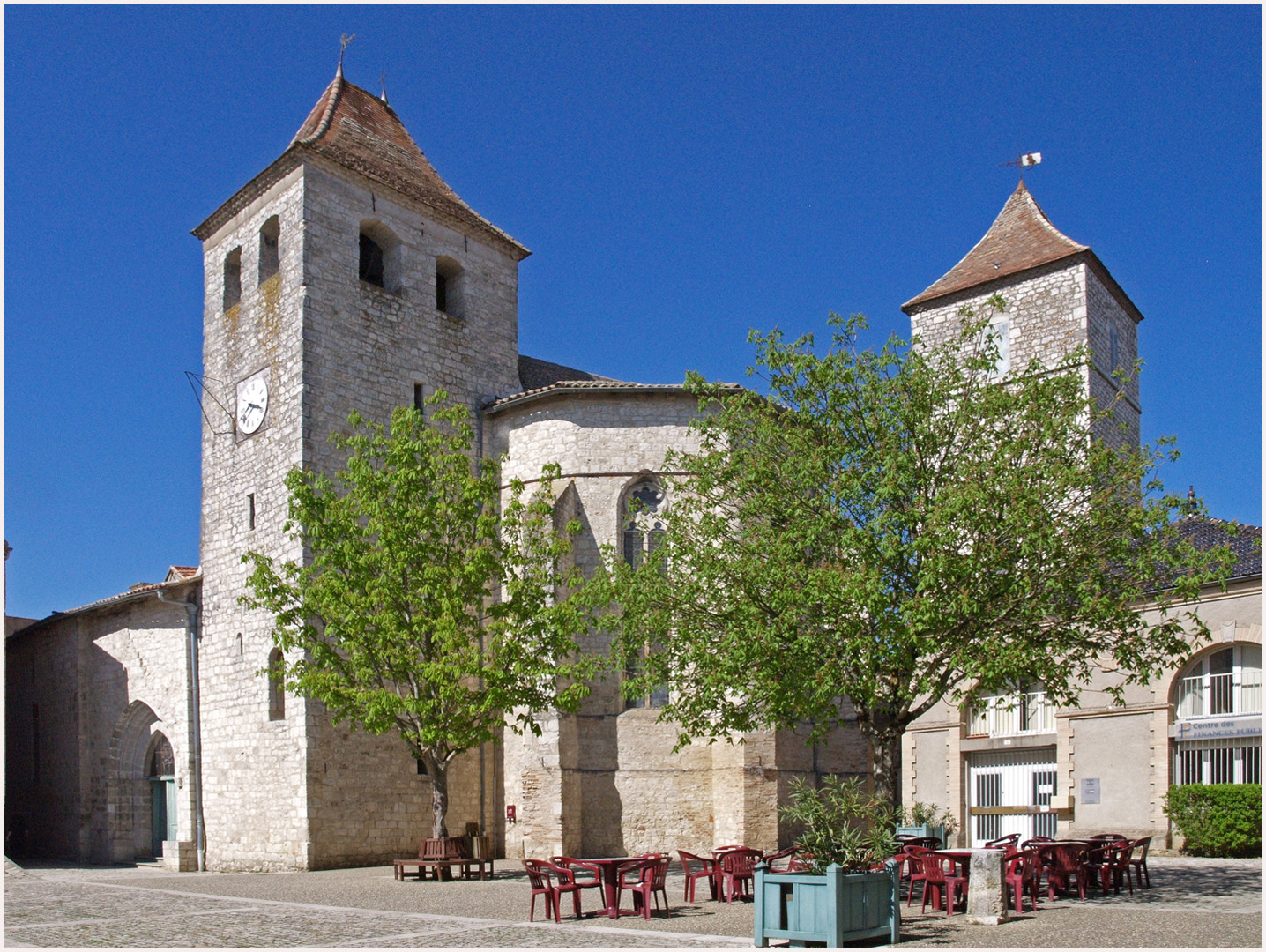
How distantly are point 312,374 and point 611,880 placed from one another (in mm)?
12617

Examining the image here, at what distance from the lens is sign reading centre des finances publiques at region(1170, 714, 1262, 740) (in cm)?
1992

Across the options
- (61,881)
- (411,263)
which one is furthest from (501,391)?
(61,881)

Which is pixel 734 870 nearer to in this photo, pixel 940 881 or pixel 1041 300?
pixel 940 881

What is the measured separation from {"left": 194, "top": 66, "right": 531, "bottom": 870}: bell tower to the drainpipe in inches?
11.2

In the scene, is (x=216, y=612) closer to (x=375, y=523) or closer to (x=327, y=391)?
(x=327, y=391)

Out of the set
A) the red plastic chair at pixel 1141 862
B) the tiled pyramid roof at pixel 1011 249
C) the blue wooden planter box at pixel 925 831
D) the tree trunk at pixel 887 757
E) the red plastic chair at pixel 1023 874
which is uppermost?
the tiled pyramid roof at pixel 1011 249

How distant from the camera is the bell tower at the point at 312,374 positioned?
69.5ft

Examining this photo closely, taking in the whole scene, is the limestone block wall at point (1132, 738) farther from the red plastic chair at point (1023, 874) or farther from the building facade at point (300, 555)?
the red plastic chair at point (1023, 874)

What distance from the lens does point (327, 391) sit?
22375mm

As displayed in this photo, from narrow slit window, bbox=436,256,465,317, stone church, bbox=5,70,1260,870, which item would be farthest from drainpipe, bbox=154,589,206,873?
narrow slit window, bbox=436,256,465,317

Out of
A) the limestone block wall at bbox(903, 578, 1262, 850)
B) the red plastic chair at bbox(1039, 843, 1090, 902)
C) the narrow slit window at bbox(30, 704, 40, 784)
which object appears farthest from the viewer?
the narrow slit window at bbox(30, 704, 40, 784)

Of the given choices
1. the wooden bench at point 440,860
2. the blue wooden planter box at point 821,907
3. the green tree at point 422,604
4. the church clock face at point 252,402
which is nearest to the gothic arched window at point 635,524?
the green tree at point 422,604

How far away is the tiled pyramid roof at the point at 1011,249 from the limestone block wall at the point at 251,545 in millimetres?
16418

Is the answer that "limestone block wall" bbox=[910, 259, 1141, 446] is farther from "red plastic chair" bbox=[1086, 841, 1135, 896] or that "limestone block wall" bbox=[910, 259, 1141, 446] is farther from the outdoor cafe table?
the outdoor cafe table
